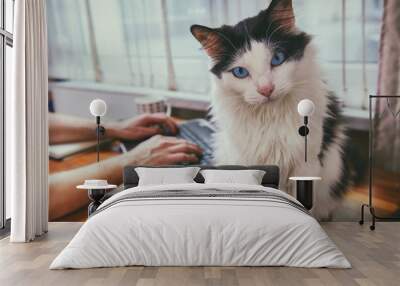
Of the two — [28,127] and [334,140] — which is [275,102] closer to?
[334,140]

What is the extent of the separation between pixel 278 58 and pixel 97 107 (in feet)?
7.80

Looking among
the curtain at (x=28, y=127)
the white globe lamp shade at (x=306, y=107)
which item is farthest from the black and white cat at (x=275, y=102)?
the curtain at (x=28, y=127)

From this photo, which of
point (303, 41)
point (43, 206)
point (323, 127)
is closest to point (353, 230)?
point (323, 127)

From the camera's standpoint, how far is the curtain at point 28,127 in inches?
238

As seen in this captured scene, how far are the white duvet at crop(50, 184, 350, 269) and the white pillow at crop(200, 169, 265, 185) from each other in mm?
2115

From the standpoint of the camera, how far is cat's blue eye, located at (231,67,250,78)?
7.50 metres

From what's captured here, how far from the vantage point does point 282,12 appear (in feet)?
24.9

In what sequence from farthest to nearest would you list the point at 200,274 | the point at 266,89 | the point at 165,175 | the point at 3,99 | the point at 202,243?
1. the point at 266,89
2. the point at 165,175
3. the point at 3,99
4. the point at 202,243
5. the point at 200,274

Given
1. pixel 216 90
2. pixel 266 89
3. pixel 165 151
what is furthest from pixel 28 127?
pixel 266 89

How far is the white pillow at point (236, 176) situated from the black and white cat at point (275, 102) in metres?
0.56

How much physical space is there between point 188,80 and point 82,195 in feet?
6.68

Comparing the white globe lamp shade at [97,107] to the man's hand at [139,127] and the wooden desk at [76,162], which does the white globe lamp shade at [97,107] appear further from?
the wooden desk at [76,162]

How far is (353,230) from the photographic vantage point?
6.85 meters

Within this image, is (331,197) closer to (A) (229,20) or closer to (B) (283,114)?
(B) (283,114)
